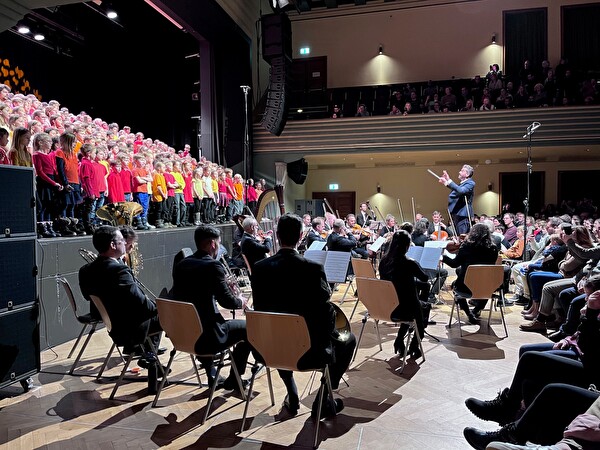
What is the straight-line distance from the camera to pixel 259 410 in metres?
3.25

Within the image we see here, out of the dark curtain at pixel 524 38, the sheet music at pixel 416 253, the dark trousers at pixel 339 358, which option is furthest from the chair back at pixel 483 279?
the dark curtain at pixel 524 38

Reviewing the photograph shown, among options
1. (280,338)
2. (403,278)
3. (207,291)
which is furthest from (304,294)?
(403,278)

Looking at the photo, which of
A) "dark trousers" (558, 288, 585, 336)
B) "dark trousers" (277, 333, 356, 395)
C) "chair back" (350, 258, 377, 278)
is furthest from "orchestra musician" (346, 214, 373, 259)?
"dark trousers" (277, 333, 356, 395)

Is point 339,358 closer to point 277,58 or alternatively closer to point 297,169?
point 277,58

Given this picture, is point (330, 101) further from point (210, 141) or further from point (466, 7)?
point (466, 7)

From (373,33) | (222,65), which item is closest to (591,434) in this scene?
(222,65)

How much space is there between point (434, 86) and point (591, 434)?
1421 centimetres

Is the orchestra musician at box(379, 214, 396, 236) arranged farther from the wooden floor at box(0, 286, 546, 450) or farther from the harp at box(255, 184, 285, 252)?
the wooden floor at box(0, 286, 546, 450)

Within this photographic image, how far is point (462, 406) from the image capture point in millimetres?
3266

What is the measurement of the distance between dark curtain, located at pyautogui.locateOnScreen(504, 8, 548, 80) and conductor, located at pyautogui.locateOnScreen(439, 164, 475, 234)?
963cm

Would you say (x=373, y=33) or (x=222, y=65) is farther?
(x=373, y=33)

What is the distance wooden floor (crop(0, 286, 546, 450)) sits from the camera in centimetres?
281

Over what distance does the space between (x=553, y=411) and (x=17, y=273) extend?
353 cm

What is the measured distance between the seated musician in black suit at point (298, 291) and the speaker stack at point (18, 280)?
1.84 m
